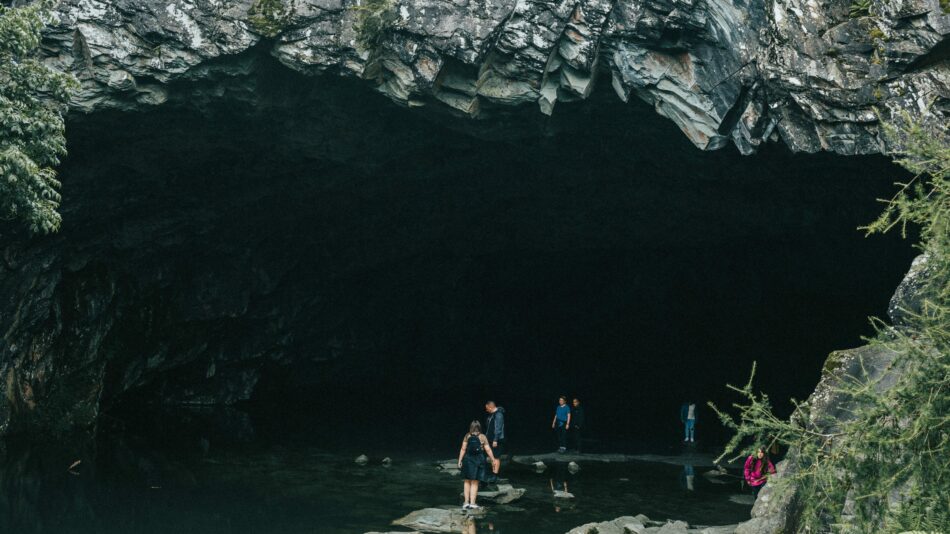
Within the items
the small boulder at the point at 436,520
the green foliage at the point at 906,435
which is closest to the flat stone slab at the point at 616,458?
the small boulder at the point at 436,520

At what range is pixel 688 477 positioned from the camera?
22.4 m

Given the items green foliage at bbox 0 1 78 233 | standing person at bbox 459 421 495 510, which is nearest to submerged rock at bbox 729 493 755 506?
standing person at bbox 459 421 495 510

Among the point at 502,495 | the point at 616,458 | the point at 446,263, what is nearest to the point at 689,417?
the point at 616,458

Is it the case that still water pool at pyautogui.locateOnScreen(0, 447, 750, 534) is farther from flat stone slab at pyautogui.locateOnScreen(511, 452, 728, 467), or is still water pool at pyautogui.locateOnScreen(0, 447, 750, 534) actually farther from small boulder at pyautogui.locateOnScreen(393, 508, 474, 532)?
flat stone slab at pyautogui.locateOnScreen(511, 452, 728, 467)

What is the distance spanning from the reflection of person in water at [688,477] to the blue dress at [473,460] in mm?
5818

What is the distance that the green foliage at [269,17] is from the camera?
20.3 metres

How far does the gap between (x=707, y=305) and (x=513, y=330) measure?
1028 cm

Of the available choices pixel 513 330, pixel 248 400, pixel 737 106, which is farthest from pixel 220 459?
pixel 513 330

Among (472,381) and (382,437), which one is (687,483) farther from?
(472,381)

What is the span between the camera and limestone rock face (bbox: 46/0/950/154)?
17422mm

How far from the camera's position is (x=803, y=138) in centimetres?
1847

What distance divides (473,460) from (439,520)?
1.42 metres

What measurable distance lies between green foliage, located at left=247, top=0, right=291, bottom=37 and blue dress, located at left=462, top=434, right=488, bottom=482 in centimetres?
990

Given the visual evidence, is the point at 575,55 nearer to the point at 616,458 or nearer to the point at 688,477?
the point at 688,477
